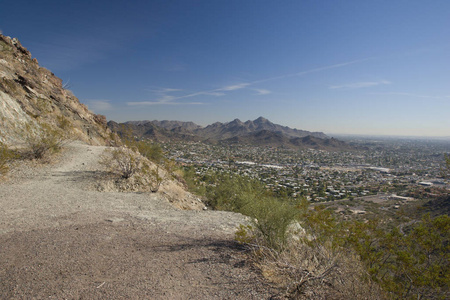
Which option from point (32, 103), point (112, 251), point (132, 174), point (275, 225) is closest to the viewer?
point (112, 251)

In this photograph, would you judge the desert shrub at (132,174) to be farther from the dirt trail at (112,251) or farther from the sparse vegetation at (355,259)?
the sparse vegetation at (355,259)

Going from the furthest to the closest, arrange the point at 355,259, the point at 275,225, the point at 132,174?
the point at 132,174, the point at 275,225, the point at 355,259

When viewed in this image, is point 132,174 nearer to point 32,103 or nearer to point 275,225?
point 275,225

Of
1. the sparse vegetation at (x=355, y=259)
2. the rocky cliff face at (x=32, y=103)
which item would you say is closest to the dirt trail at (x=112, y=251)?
the sparse vegetation at (x=355, y=259)

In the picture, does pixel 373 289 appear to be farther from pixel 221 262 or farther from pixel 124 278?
pixel 124 278

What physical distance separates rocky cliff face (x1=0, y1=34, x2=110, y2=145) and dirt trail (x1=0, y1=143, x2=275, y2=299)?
747 cm

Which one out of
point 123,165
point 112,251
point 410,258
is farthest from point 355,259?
point 123,165

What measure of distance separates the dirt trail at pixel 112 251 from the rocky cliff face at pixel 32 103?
24.5 feet

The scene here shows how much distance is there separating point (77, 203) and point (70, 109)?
18.3 meters

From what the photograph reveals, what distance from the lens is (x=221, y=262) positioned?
13.6 feet

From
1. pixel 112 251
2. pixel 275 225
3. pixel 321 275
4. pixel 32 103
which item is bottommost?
pixel 112 251

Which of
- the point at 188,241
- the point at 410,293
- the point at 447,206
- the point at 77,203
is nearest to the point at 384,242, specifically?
the point at 410,293

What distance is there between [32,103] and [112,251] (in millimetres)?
17595

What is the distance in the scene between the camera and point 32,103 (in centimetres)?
1614
